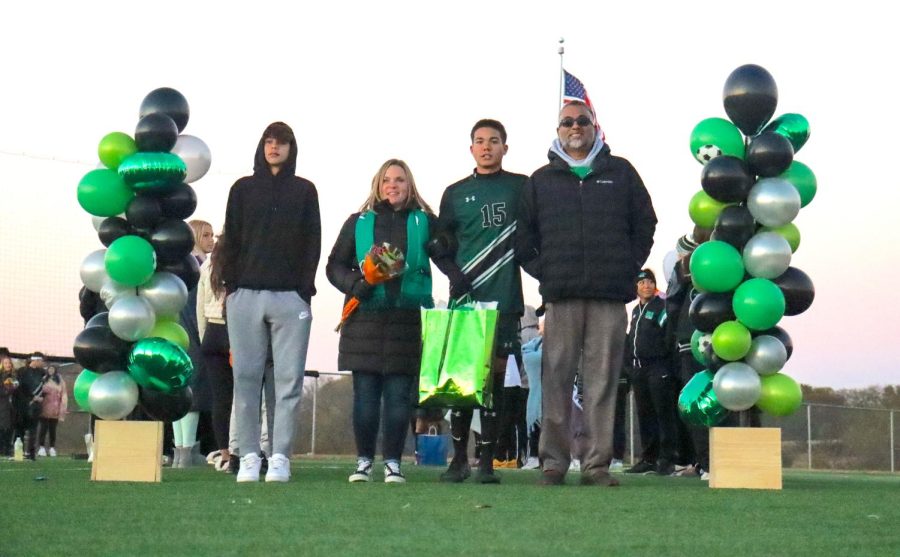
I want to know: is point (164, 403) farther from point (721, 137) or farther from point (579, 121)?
point (721, 137)

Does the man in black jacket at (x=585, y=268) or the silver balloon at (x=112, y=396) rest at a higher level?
the man in black jacket at (x=585, y=268)

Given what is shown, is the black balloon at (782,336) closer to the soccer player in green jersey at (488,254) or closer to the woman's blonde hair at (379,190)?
the soccer player in green jersey at (488,254)

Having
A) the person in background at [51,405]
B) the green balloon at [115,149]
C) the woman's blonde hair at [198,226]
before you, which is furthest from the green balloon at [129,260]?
the person in background at [51,405]

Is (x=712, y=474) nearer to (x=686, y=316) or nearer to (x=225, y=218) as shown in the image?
(x=686, y=316)

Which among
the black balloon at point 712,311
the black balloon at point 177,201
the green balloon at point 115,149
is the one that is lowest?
the black balloon at point 712,311

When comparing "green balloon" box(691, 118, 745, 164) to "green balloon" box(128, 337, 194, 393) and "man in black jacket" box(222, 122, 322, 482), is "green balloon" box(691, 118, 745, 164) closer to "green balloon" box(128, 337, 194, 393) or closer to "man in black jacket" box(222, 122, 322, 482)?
"man in black jacket" box(222, 122, 322, 482)

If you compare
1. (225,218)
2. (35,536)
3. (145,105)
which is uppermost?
(145,105)

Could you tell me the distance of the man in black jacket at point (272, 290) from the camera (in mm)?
8047

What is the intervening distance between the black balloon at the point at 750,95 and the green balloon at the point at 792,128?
0.11m

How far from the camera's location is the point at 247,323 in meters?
8.07

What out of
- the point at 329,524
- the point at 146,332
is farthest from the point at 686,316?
A: the point at 329,524

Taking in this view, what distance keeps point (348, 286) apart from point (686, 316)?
3.01 meters

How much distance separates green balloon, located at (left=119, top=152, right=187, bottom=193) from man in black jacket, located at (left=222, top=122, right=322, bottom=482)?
40cm

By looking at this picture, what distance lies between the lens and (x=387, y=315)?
27.0 feet
